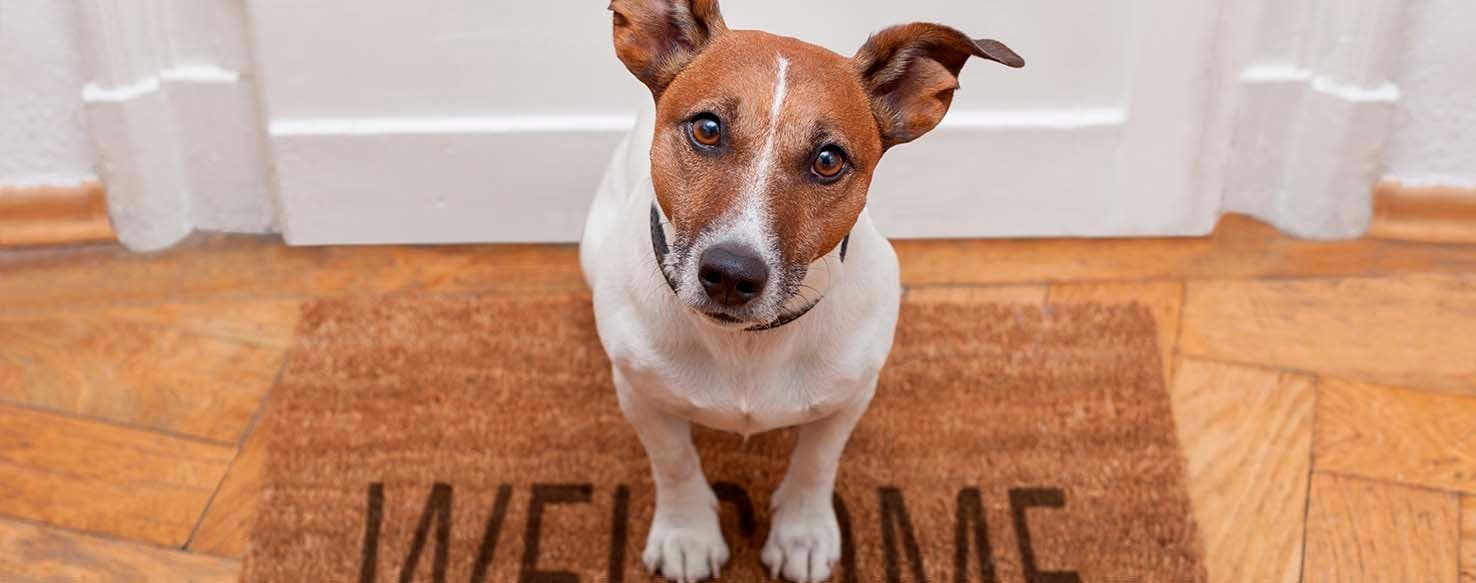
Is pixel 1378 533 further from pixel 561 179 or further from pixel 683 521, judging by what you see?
pixel 561 179

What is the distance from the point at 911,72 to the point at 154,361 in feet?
4.99

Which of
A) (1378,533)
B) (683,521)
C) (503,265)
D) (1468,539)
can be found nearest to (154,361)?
(503,265)

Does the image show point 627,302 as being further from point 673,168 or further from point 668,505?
point 668,505

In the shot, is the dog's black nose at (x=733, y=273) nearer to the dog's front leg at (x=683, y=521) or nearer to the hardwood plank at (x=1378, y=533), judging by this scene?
the dog's front leg at (x=683, y=521)

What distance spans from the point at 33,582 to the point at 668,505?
94 centimetres

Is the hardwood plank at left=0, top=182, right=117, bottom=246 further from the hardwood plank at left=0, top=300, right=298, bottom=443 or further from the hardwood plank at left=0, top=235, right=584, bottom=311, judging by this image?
the hardwood plank at left=0, top=300, right=298, bottom=443

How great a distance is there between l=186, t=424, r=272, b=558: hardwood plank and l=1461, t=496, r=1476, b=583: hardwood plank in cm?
182

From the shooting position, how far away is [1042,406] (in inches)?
90.7

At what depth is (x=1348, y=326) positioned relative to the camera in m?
2.51

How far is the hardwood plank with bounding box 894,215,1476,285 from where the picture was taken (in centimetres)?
262

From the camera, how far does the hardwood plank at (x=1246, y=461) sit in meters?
2.09

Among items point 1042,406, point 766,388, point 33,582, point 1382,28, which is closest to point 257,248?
point 33,582

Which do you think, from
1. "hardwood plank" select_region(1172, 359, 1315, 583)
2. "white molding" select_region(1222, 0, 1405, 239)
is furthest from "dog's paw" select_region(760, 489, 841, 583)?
"white molding" select_region(1222, 0, 1405, 239)

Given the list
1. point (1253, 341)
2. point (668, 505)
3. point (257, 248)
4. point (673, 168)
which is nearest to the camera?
point (673, 168)
